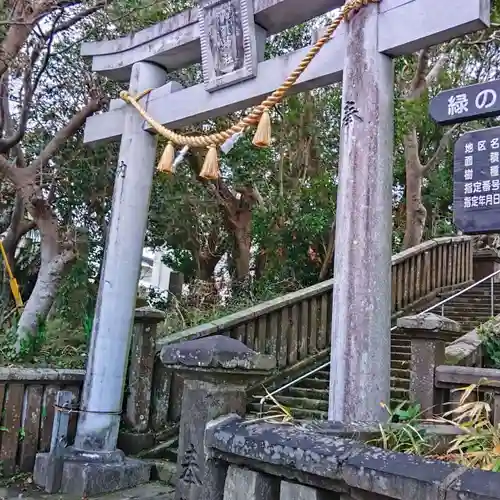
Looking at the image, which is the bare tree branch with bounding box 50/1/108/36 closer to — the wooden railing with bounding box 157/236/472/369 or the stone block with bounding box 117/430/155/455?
the wooden railing with bounding box 157/236/472/369

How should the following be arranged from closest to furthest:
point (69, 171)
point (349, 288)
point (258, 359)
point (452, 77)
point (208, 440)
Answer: point (208, 440) → point (258, 359) → point (349, 288) → point (69, 171) → point (452, 77)

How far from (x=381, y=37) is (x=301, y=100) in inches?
275

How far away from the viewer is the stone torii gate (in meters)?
3.51

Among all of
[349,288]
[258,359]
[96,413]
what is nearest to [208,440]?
[258,359]

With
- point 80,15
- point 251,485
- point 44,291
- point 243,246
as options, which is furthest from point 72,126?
point 251,485

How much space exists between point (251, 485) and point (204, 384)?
0.69m

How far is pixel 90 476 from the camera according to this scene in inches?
172

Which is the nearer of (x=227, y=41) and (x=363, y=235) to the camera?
(x=363, y=235)

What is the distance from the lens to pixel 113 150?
8.58 meters

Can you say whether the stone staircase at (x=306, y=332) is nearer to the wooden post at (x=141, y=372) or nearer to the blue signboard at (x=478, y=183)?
the wooden post at (x=141, y=372)

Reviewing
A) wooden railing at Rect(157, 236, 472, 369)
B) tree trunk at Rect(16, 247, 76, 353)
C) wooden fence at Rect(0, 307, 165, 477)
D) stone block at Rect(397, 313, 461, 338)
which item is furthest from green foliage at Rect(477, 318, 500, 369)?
tree trunk at Rect(16, 247, 76, 353)

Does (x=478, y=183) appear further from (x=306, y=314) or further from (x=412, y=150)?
(x=412, y=150)

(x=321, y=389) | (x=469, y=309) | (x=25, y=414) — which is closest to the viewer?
(x=25, y=414)

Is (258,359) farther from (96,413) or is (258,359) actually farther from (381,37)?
(96,413)
